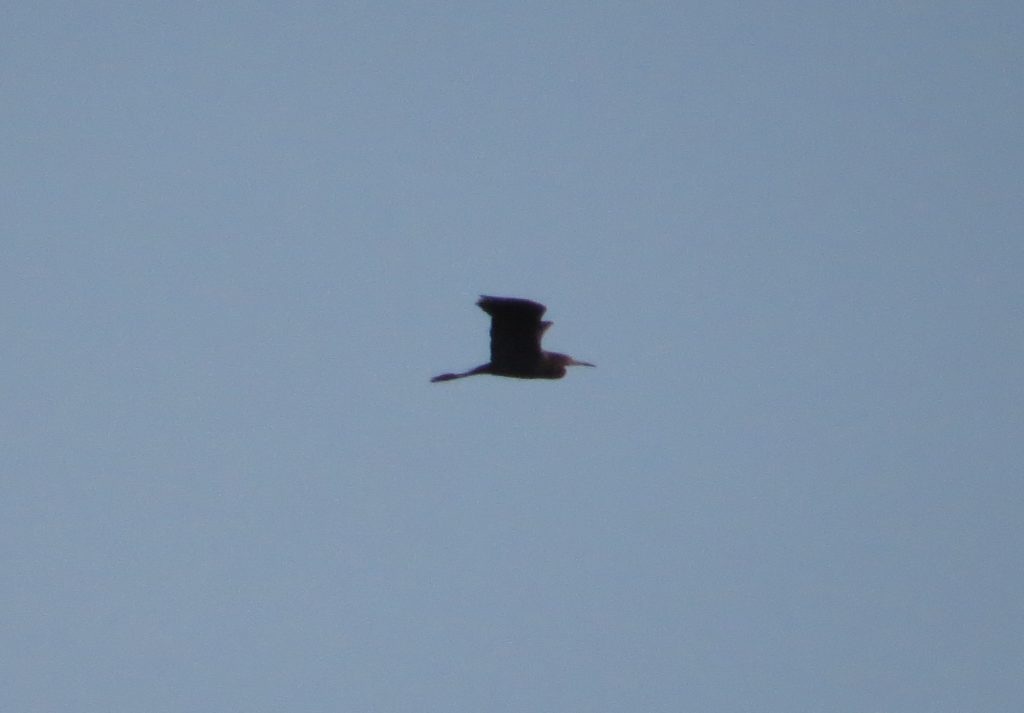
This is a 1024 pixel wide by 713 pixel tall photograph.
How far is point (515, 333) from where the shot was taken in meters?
28.8

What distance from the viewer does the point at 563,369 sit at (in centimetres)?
2997

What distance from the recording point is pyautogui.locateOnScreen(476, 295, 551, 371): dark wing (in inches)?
1105

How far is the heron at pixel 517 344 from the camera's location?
28.1m

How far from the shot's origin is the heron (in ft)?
92.3

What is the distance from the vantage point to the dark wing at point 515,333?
28078 millimetres

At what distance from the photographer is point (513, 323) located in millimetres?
28562

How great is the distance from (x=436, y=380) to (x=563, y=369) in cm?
148

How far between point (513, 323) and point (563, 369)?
159cm

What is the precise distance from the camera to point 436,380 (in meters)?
29.5

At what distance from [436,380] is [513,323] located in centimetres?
143

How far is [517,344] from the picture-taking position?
94.9ft

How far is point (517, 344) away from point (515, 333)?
0.65ft
